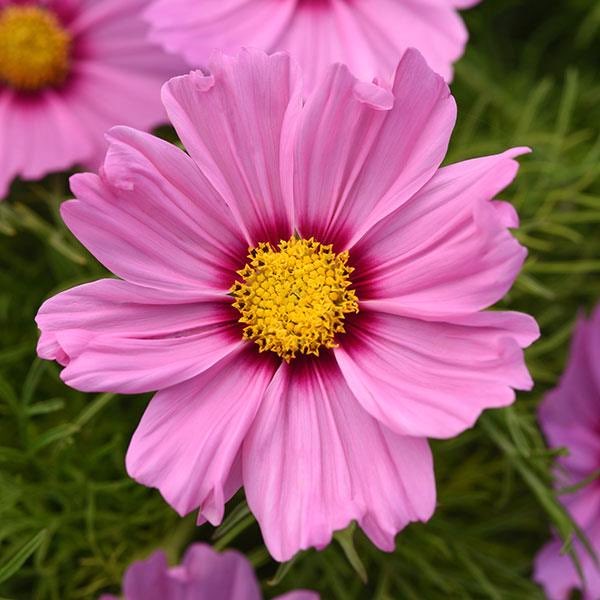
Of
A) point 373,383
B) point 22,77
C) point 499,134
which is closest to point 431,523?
point 373,383

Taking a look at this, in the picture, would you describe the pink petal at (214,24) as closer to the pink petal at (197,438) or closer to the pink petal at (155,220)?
the pink petal at (155,220)

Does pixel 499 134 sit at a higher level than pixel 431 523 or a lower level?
higher

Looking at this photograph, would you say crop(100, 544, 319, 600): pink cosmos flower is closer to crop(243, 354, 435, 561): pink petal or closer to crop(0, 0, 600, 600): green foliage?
crop(0, 0, 600, 600): green foliage

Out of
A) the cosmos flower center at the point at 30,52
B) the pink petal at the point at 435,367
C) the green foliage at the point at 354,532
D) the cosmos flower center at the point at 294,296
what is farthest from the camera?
the cosmos flower center at the point at 30,52

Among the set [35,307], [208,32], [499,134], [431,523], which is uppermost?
[208,32]

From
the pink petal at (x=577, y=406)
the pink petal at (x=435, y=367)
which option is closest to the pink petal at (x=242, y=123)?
the pink petal at (x=435, y=367)

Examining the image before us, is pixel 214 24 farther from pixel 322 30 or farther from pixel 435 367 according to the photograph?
pixel 435 367

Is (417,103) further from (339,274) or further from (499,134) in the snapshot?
(499,134)

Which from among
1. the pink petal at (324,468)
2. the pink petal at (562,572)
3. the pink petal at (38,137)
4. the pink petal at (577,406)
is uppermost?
the pink petal at (38,137)
